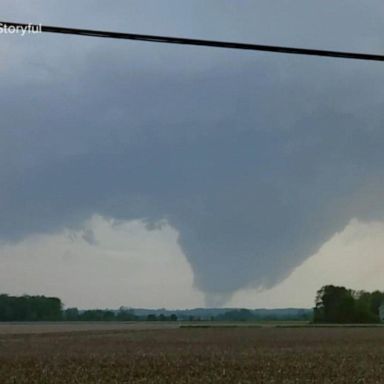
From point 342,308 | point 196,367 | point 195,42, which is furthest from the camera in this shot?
point 342,308

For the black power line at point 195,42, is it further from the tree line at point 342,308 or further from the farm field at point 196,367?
the tree line at point 342,308

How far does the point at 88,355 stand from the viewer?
153 ft

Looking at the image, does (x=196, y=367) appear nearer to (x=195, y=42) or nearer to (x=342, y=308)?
(x=195, y=42)

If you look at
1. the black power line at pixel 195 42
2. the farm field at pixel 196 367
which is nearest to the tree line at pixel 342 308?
the farm field at pixel 196 367

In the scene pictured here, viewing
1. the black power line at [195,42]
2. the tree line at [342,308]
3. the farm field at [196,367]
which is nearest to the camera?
the black power line at [195,42]

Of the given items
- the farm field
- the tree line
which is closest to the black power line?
the farm field

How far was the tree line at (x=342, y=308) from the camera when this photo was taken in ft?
547

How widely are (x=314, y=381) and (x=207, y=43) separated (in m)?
24.1

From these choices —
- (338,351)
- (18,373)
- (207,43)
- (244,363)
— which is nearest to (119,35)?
(207,43)

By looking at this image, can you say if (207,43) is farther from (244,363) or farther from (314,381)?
(244,363)

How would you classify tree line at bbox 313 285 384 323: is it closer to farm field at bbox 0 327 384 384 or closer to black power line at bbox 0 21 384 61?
farm field at bbox 0 327 384 384

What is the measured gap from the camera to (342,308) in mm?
169875

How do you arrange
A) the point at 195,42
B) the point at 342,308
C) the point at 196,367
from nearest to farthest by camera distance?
1. the point at 195,42
2. the point at 196,367
3. the point at 342,308

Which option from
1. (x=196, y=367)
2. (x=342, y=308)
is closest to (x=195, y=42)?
(x=196, y=367)
